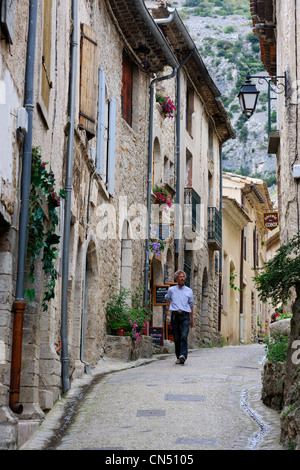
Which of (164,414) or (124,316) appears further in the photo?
(124,316)

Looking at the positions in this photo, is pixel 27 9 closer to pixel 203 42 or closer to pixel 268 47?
pixel 268 47

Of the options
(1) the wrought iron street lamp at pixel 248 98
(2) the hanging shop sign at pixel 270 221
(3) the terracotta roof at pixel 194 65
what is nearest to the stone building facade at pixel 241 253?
(2) the hanging shop sign at pixel 270 221

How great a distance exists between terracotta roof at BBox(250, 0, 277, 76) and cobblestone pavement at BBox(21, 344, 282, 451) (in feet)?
30.4

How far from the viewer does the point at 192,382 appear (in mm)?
10305

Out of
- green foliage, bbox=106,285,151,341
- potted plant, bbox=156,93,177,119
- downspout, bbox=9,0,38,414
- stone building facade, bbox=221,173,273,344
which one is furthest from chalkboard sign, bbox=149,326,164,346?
stone building facade, bbox=221,173,273,344

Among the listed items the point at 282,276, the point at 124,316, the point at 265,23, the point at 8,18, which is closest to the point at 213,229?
the point at 265,23

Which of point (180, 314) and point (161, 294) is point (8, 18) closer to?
point (180, 314)

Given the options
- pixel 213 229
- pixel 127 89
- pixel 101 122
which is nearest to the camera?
pixel 101 122

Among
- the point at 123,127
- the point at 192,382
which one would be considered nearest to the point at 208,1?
the point at 123,127

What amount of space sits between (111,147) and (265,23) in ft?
19.9

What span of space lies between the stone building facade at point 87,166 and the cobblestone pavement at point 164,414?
0.31m

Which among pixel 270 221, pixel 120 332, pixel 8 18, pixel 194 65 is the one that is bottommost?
pixel 120 332

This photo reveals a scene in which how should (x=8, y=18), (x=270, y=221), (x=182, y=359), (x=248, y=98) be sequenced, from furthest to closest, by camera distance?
(x=270, y=221)
(x=248, y=98)
(x=182, y=359)
(x=8, y=18)

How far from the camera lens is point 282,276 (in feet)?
27.5
